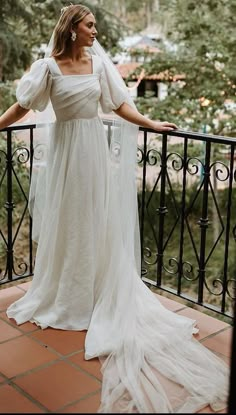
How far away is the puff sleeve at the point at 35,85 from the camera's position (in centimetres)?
267

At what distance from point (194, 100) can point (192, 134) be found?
3.78m

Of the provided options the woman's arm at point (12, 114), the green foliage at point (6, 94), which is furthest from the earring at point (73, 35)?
the green foliage at point (6, 94)

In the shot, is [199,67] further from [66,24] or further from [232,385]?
[232,385]

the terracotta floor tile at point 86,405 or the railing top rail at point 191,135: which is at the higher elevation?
the railing top rail at point 191,135

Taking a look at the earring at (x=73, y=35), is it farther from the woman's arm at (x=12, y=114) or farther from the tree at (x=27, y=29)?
the tree at (x=27, y=29)

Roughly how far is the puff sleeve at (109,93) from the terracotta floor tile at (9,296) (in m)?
1.12

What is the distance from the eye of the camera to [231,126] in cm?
657

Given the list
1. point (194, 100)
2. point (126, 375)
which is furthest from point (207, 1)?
point (126, 375)

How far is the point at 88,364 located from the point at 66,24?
1507mm

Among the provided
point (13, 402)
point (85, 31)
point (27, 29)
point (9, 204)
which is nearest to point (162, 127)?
point (85, 31)

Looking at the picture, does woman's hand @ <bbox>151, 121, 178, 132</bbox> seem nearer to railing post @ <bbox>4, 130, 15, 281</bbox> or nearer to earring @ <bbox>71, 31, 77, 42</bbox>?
earring @ <bbox>71, 31, 77, 42</bbox>

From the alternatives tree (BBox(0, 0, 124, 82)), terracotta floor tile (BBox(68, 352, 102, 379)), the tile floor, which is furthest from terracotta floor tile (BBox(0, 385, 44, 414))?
tree (BBox(0, 0, 124, 82))

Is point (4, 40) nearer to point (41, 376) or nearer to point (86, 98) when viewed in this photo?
point (86, 98)

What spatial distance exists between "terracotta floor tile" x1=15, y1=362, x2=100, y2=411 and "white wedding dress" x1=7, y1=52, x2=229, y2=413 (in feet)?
0.42
